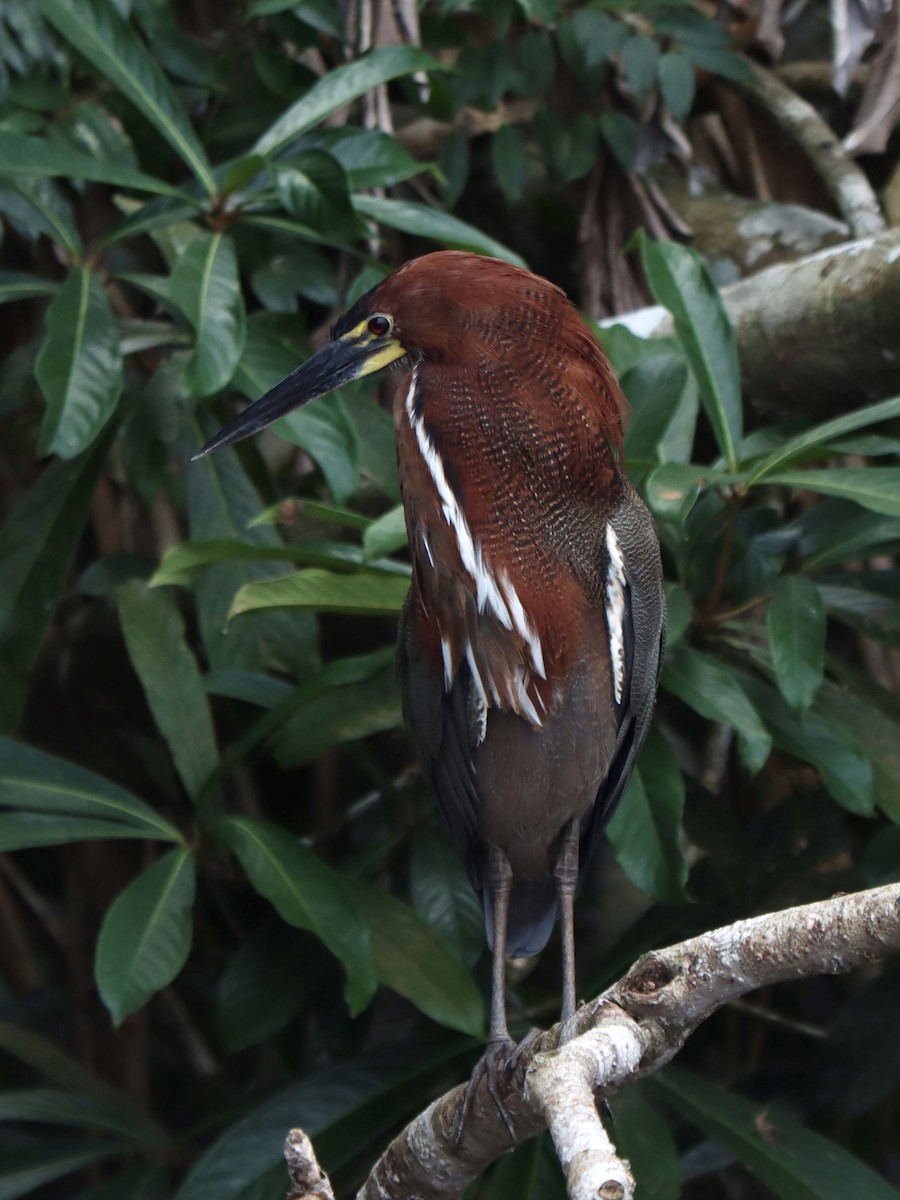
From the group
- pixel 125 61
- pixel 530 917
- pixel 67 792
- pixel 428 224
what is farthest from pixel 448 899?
pixel 125 61

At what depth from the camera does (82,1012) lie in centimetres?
301

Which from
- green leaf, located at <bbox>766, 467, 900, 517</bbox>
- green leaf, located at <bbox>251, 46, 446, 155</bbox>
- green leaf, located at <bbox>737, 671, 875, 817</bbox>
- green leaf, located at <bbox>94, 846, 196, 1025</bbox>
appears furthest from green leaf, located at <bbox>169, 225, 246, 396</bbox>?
green leaf, located at <bbox>737, 671, 875, 817</bbox>

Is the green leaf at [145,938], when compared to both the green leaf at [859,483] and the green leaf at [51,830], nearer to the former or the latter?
the green leaf at [51,830]

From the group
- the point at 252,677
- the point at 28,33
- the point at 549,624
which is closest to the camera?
the point at 549,624

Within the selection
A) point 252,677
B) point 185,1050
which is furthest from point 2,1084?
point 252,677

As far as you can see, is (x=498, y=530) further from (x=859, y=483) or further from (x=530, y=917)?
(x=530, y=917)

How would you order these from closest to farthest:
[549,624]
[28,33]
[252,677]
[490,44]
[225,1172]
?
[549,624], [225,1172], [252,677], [28,33], [490,44]

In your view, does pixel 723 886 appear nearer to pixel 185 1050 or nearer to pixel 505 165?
pixel 185 1050

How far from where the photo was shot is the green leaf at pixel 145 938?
6.18 feet

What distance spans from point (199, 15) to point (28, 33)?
2.72ft

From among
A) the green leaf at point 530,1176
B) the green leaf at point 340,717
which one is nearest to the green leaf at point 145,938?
the green leaf at point 340,717

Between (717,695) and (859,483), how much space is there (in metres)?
0.37

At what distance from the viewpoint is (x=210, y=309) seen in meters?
2.17

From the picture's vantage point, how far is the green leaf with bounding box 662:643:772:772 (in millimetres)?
1922
